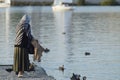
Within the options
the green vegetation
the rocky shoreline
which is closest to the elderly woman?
the rocky shoreline

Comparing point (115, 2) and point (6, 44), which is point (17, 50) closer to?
point (6, 44)

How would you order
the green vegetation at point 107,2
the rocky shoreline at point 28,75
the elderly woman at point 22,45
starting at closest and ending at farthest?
the elderly woman at point 22,45, the rocky shoreline at point 28,75, the green vegetation at point 107,2

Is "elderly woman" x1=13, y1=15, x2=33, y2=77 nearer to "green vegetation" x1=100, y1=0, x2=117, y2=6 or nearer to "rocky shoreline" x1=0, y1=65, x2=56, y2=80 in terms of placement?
"rocky shoreline" x1=0, y1=65, x2=56, y2=80

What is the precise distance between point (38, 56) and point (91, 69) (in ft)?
20.7

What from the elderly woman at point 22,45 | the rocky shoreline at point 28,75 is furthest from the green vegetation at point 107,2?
the elderly woman at point 22,45

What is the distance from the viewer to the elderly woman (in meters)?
16.5

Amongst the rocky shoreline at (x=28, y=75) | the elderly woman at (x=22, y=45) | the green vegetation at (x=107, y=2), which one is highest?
the elderly woman at (x=22, y=45)

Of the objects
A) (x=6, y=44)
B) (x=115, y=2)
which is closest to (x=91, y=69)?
(x=6, y=44)

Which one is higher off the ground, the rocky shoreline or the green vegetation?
the rocky shoreline

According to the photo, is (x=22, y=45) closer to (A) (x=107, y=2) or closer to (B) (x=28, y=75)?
(B) (x=28, y=75)

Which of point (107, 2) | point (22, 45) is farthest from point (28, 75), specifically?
point (107, 2)

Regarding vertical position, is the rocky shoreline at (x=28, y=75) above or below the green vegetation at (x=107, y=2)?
above

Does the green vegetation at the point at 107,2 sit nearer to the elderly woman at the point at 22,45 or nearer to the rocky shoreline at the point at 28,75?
the rocky shoreline at the point at 28,75

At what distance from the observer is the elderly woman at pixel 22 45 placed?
54.3 feet
